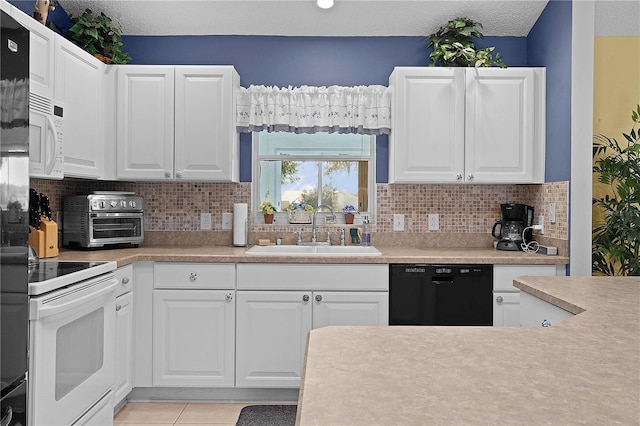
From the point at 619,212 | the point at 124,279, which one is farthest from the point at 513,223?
the point at 124,279

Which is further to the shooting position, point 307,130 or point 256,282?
point 307,130

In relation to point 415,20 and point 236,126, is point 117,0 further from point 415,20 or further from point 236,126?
point 415,20

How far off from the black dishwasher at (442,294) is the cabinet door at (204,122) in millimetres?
1334

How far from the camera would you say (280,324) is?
309 cm

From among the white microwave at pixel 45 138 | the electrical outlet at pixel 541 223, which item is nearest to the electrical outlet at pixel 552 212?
the electrical outlet at pixel 541 223

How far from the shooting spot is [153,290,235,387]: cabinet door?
309cm

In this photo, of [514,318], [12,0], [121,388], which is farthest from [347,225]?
[12,0]

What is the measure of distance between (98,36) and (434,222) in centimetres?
259

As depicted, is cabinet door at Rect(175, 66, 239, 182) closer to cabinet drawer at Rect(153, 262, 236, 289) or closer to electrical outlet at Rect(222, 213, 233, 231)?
electrical outlet at Rect(222, 213, 233, 231)

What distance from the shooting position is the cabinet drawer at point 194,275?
3.09 meters

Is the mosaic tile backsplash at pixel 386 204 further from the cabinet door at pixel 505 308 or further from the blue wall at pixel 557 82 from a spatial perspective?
the cabinet door at pixel 505 308

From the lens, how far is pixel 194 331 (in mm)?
3092

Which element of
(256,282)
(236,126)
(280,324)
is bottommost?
(280,324)

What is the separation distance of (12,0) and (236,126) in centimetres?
143
